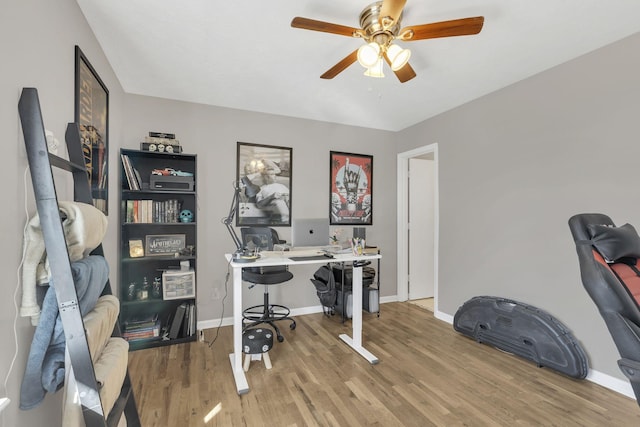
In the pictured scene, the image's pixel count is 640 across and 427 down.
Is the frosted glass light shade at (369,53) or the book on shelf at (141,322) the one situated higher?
the frosted glass light shade at (369,53)

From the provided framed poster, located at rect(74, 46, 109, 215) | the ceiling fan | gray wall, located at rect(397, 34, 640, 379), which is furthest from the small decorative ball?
gray wall, located at rect(397, 34, 640, 379)

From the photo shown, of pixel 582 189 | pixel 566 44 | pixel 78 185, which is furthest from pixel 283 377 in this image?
pixel 566 44

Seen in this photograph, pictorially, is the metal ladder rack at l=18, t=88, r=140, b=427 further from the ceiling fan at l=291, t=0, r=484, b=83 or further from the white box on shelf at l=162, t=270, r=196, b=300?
the white box on shelf at l=162, t=270, r=196, b=300

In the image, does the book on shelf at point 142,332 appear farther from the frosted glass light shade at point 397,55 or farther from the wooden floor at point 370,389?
the frosted glass light shade at point 397,55

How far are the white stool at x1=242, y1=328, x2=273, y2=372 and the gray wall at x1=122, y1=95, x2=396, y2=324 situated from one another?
1003mm

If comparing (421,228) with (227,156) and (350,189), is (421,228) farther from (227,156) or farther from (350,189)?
(227,156)

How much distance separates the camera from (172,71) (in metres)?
2.51

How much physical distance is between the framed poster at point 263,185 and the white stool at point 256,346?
1.37m

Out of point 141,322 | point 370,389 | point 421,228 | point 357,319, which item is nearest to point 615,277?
point 370,389

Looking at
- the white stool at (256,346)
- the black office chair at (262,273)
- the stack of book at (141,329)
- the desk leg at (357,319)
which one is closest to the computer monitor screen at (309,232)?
the black office chair at (262,273)

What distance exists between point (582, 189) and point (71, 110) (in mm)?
3564

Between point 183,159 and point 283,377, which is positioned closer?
point 283,377

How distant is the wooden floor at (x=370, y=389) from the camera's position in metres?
1.79

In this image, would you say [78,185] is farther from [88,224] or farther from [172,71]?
Result: [172,71]
